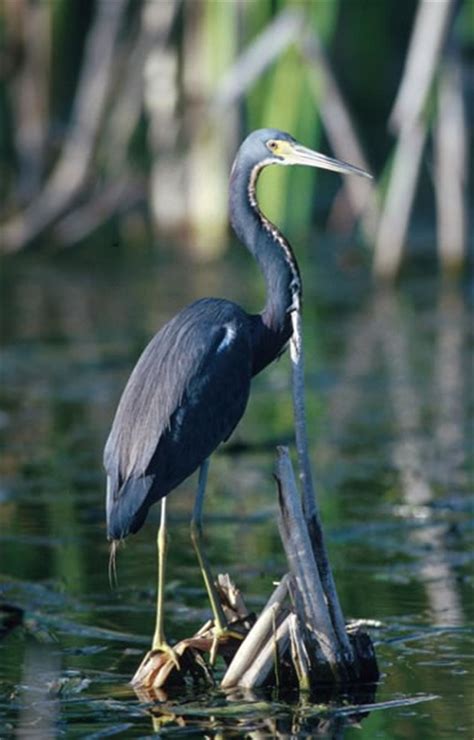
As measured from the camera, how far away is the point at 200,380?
19.3ft

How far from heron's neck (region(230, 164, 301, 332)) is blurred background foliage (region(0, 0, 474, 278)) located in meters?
6.88

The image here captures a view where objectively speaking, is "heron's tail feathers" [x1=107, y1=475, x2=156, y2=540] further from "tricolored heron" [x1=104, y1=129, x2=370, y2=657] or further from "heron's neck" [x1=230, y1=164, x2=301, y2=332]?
"heron's neck" [x1=230, y1=164, x2=301, y2=332]

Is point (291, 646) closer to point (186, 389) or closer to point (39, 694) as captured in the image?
point (39, 694)

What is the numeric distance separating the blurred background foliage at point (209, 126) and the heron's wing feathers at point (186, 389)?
7.24 metres

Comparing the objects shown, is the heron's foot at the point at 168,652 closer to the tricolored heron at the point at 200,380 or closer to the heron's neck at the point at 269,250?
the tricolored heron at the point at 200,380

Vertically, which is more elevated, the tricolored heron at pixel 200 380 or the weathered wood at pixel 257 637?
the tricolored heron at pixel 200 380

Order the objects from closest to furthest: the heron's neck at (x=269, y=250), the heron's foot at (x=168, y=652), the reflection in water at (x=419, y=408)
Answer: the heron's foot at (x=168, y=652), the heron's neck at (x=269, y=250), the reflection in water at (x=419, y=408)

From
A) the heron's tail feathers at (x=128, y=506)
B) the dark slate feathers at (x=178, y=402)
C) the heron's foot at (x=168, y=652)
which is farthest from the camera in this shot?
the dark slate feathers at (x=178, y=402)

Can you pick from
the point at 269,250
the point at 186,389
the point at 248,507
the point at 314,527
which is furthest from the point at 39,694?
the point at 248,507

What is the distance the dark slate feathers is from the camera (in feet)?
18.7

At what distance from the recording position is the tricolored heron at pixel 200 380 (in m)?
5.69

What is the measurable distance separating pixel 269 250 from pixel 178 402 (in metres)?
0.65

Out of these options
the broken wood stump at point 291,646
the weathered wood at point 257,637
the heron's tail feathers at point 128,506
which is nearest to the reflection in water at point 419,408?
the broken wood stump at point 291,646

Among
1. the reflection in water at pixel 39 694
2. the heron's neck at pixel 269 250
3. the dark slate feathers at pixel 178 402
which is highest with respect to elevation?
the heron's neck at pixel 269 250
